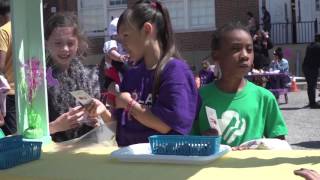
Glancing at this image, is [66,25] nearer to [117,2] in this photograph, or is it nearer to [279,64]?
[279,64]

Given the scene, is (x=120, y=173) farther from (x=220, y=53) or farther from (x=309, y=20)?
(x=309, y=20)

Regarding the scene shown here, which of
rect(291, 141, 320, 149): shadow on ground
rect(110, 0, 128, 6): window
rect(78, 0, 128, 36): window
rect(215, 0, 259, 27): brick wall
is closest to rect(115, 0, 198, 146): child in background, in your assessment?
rect(291, 141, 320, 149): shadow on ground

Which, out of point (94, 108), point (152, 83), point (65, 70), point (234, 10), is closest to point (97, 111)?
point (94, 108)

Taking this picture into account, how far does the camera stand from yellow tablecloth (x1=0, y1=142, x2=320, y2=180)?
1.89m

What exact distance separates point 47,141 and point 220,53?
3.41 ft

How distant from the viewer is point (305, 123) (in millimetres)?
10102

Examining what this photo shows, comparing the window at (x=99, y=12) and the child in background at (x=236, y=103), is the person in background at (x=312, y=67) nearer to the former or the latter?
the child in background at (x=236, y=103)

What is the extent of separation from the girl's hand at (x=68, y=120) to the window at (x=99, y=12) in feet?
60.7

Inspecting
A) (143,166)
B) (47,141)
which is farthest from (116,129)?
(143,166)

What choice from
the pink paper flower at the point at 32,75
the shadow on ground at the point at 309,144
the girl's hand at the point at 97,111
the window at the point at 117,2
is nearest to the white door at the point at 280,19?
the window at the point at 117,2

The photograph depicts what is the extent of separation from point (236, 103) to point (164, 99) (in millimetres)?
564

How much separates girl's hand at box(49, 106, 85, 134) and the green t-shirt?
0.69 m

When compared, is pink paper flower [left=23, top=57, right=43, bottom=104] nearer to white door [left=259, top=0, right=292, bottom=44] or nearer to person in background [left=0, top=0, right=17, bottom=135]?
person in background [left=0, top=0, right=17, bottom=135]

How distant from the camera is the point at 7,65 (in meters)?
4.73
